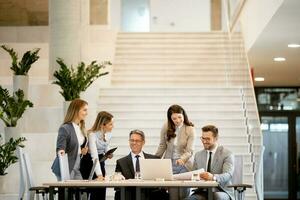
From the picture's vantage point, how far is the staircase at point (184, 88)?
46.7 ft

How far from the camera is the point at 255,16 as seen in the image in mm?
14414

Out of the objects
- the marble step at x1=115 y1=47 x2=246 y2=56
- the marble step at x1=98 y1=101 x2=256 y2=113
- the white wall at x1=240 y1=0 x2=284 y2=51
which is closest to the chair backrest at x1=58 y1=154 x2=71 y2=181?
the white wall at x1=240 y1=0 x2=284 y2=51

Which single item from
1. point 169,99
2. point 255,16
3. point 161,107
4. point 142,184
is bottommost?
point 142,184

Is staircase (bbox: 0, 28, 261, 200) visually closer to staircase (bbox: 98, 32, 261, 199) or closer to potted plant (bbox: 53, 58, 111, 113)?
staircase (bbox: 98, 32, 261, 199)

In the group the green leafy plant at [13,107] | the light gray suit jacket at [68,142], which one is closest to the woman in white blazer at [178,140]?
the light gray suit jacket at [68,142]

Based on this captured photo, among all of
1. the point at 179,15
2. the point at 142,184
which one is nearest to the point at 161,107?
the point at 142,184

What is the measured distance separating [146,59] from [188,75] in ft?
4.13

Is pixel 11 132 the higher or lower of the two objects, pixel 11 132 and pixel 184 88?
the lower

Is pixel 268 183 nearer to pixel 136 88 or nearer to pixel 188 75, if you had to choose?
pixel 188 75

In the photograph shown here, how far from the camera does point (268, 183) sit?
21281 millimetres

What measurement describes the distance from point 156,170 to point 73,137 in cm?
140

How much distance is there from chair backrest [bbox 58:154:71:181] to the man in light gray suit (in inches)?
58.9

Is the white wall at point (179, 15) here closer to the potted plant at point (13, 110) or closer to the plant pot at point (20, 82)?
the plant pot at point (20, 82)

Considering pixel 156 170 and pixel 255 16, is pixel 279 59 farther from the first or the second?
pixel 156 170
